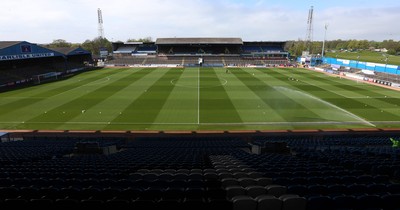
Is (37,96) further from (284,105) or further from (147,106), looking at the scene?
(284,105)

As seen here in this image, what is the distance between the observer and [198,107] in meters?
37.2

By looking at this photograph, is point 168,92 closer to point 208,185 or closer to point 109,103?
point 109,103

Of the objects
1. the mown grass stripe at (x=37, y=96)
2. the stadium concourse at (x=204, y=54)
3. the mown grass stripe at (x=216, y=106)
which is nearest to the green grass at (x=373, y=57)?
the stadium concourse at (x=204, y=54)

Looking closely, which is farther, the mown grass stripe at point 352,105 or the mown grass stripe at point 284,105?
the mown grass stripe at point 352,105

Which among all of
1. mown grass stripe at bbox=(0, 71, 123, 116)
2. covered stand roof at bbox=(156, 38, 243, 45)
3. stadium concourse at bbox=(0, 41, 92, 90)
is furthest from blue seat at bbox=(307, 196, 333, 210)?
covered stand roof at bbox=(156, 38, 243, 45)

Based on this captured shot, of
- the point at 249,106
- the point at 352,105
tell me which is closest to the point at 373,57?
the point at 352,105

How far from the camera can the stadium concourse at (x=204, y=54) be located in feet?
327

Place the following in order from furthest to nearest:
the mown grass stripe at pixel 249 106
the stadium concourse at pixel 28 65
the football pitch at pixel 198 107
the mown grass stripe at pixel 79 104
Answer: the stadium concourse at pixel 28 65 → the mown grass stripe at pixel 249 106 → the mown grass stripe at pixel 79 104 → the football pitch at pixel 198 107

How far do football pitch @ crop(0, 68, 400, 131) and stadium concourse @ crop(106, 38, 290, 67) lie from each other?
46.4 m

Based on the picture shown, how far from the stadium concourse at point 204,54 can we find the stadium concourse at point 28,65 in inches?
950

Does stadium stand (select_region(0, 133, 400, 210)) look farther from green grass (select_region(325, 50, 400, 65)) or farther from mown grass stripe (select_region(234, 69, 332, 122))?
green grass (select_region(325, 50, 400, 65))

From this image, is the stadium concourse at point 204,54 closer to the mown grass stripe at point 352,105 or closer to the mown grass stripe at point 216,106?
the mown grass stripe at point 216,106

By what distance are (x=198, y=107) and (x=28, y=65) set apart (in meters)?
53.7

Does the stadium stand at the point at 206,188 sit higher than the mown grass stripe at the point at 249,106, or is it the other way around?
the stadium stand at the point at 206,188
